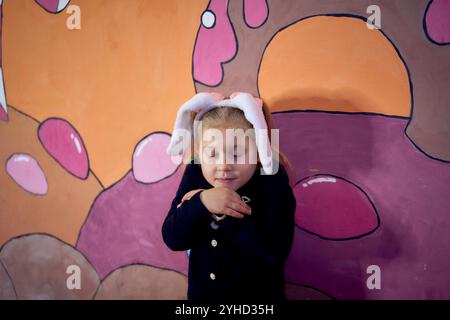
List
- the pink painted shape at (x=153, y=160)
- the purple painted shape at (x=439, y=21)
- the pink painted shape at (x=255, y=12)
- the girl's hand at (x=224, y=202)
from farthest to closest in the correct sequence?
the pink painted shape at (x=153, y=160) → the pink painted shape at (x=255, y=12) → the purple painted shape at (x=439, y=21) → the girl's hand at (x=224, y=202)

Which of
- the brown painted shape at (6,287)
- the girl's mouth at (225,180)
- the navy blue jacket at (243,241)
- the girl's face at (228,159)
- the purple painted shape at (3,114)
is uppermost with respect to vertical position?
the purple painted shape at (3,114)

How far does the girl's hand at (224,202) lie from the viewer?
70 cm

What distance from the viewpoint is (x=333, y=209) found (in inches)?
36.4

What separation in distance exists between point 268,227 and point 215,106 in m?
0.32

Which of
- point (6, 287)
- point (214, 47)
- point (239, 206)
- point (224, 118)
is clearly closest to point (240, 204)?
point (239, 206)

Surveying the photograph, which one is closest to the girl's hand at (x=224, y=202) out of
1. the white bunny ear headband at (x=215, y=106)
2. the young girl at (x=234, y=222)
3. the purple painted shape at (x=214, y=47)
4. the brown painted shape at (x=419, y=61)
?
the young girl at (x=234, y=222)

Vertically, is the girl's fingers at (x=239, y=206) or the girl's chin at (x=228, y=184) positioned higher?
the girl's chin at (x=228, y=184)

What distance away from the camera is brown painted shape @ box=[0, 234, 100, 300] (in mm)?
1184

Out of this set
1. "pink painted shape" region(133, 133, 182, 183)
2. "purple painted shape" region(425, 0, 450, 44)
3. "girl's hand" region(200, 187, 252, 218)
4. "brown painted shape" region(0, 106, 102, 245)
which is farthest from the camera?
"brown painted shape" region(0, 106, 102, 245)

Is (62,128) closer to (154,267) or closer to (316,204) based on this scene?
(154,267)

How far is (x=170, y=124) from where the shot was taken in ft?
3.39

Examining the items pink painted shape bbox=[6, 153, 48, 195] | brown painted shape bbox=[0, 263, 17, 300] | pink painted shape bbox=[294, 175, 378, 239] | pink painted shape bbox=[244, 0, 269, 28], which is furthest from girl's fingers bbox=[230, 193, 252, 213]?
brown painted shape bbox=[0, 263, 17, 300]

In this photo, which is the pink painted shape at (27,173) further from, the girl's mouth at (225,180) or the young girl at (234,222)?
the girl's mouth at (225,180)

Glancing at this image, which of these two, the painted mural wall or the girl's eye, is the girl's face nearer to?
the girl's eye
